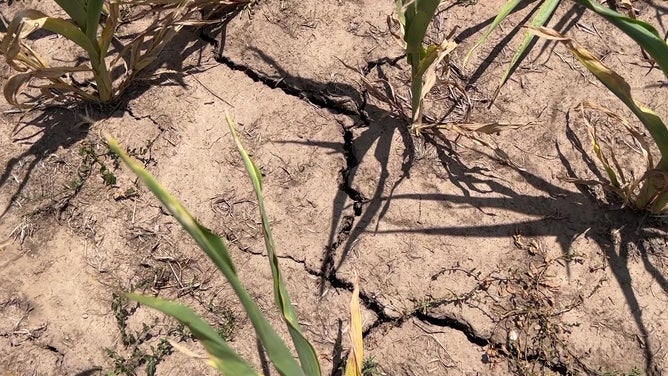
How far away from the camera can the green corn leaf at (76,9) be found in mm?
1586

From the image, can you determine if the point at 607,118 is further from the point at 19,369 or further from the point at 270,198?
the point at 19,369

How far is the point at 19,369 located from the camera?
151 cm

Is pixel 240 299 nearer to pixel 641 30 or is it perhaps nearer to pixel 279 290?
pixel 279 290

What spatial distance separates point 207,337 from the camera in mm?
937

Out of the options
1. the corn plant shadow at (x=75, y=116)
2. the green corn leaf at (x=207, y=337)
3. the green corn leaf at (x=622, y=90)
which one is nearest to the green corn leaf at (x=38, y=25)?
the corn plant shadow at (x=75, y=116)

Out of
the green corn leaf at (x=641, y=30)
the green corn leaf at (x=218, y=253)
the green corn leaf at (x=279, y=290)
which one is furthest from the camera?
the green corn leaf at (x=641, y=30)

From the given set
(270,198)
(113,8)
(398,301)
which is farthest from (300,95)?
(398,301)

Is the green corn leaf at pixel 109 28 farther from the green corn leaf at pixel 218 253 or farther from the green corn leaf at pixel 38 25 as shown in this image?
the green corn leaf at pixel 218 253

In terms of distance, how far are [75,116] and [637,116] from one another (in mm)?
1497

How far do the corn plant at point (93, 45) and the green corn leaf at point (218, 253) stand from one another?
81 centimetres

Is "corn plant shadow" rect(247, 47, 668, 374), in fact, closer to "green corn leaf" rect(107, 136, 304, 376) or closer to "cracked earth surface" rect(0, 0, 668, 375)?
"cracked earth surface" rect(0, 0, 668, 375)

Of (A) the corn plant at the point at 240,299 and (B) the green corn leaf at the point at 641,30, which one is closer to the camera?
(A) the corn plant at the point at 240,299

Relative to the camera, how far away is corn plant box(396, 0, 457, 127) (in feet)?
4.58

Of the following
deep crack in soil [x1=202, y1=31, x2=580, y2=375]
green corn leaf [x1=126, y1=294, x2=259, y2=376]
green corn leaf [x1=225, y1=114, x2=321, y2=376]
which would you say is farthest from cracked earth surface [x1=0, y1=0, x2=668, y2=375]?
green corn leaf [x1=126, y1=294, x2=259, y2=376]
